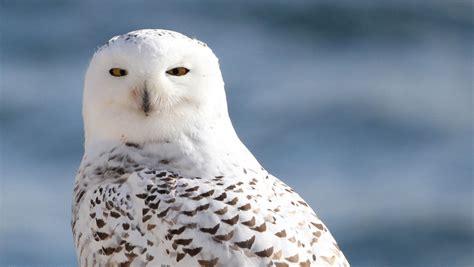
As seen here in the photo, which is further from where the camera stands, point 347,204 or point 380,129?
point 380,129

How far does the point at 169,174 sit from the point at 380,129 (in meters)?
9.03

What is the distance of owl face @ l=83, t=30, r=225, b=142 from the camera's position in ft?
15.0

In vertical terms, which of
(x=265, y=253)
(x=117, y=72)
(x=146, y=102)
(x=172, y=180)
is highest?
(x=117, y=72)

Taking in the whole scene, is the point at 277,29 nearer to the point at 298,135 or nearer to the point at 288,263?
the point at 298,135

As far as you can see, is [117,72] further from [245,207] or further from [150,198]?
[245,207]

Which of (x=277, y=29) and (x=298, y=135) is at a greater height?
(x=277, y=29)

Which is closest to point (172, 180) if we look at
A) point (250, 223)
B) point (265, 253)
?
point (250, 223)

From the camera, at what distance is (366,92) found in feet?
45.4

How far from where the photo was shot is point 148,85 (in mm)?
4559

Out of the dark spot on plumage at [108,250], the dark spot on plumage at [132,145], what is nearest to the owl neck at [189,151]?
the dark spot on plumage at [132,145]

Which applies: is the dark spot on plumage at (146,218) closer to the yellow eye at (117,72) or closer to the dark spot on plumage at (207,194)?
the dark spot on plumage at (207,194)

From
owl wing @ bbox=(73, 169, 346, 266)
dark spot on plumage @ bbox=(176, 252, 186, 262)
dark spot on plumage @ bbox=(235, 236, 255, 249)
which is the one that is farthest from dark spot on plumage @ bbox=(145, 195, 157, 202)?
dark spot on plumage @ bbox=(235, 236, 255, 249)

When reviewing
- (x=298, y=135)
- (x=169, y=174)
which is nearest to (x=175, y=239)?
(x=169, y=174)

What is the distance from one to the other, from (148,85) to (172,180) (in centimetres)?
32
